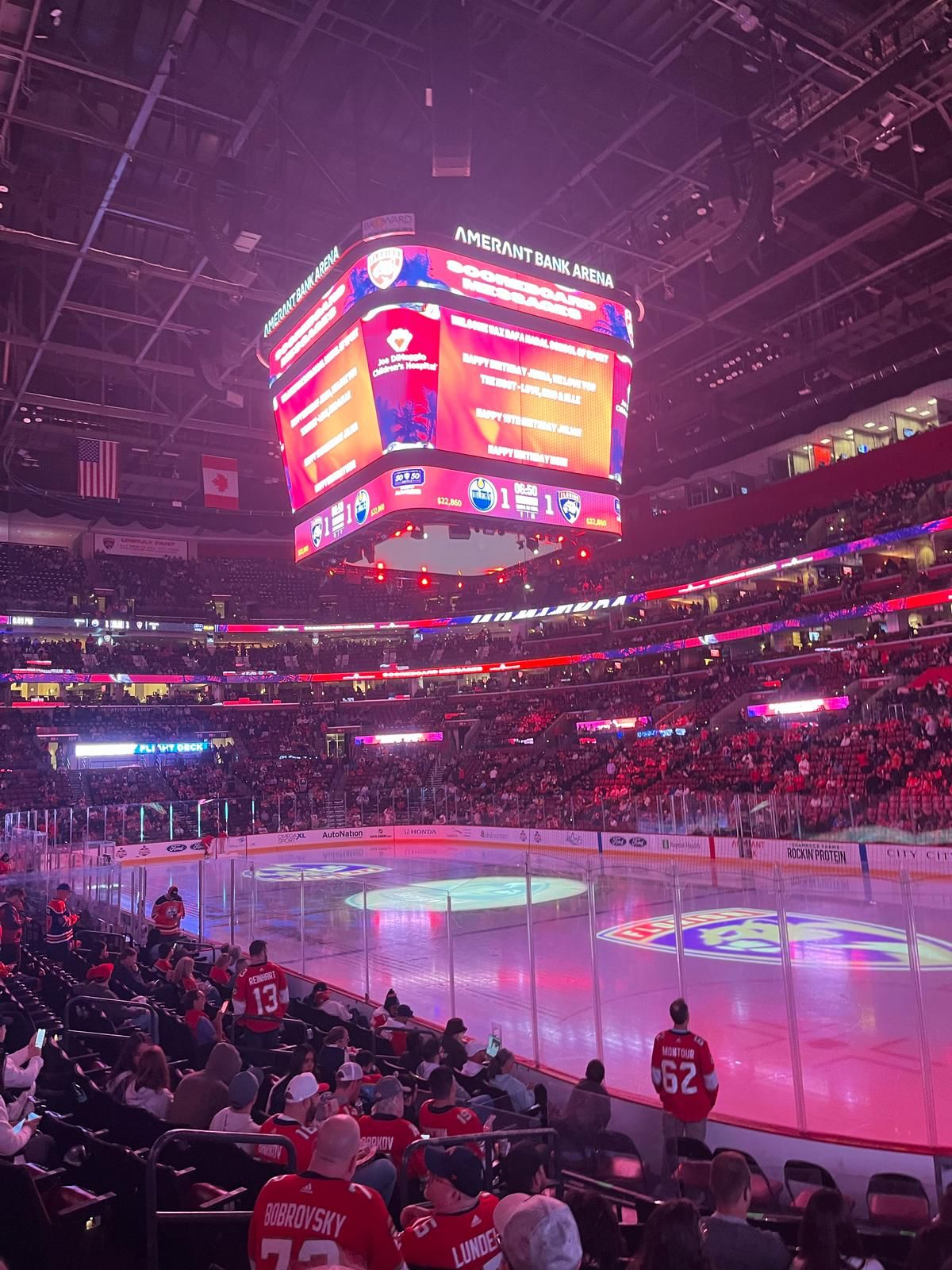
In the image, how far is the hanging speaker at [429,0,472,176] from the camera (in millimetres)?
11414

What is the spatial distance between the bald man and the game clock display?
945 cm

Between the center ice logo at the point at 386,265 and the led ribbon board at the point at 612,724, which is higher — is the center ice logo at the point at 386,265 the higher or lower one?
the higher one

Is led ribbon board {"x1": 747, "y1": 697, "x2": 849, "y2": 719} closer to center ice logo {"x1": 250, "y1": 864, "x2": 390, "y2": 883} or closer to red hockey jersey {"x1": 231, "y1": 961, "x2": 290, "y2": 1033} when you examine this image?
center ice logo {"x1": 250, "y1": 864, "x2": 390, "y2": 883}

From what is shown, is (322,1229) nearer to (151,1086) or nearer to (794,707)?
(151,1086)

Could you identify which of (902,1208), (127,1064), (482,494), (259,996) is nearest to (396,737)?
(482,494)

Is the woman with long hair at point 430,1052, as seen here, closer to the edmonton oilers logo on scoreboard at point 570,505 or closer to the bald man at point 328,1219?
the bald man at point 328,1219

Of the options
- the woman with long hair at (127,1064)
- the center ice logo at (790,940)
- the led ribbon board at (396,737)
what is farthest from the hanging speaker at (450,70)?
the led ribbon board at (396,737)

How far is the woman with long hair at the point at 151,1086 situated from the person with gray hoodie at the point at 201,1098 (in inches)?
4.4

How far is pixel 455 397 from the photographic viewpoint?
12359 mm

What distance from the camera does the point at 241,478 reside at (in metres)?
41.2

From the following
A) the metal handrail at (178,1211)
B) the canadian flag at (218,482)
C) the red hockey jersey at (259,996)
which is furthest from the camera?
the canadian flag at (218,482)

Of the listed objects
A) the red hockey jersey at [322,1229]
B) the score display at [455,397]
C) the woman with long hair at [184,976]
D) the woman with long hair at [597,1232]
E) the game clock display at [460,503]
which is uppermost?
the score display at [455,397]

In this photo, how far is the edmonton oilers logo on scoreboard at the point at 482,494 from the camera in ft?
40.3

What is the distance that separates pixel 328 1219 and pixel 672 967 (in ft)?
38.0
